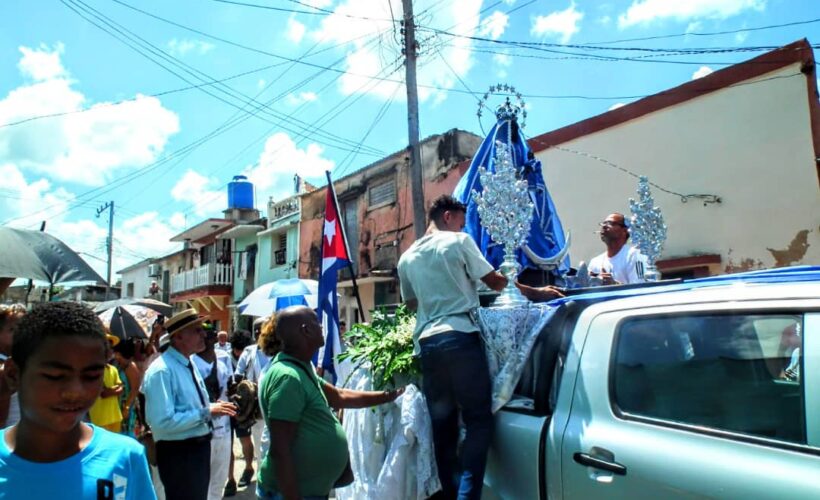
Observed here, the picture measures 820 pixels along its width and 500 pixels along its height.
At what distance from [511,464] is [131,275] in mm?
44784

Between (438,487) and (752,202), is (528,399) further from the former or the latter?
(752,202)

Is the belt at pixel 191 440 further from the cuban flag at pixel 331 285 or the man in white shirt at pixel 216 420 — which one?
the cuban flag at pixel 331 285

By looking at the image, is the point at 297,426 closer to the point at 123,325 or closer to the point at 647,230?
the point at 647,230

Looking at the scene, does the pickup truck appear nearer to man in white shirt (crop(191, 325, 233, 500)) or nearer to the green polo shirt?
the green polo shirt

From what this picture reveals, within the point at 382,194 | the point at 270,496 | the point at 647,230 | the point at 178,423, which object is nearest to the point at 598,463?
the point at 270,496

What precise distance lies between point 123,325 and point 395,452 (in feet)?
15.9

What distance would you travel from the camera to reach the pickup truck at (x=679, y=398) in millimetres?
1862

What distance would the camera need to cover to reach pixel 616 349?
7.89 ft

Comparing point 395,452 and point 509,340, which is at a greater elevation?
point 509,340

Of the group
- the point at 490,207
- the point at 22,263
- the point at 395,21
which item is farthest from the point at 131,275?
the point at 490,207

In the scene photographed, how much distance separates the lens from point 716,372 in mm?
2129

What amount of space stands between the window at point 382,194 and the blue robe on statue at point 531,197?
12.7m

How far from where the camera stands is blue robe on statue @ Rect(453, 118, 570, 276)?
4.82 meters

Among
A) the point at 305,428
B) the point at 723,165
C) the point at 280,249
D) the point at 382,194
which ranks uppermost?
the point at 382,194
